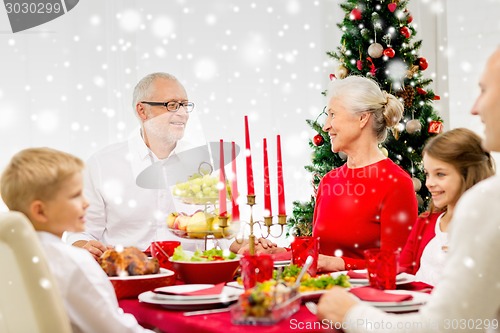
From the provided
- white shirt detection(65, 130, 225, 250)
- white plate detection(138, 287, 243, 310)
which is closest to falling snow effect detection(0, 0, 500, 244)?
white shirt detection(65, 130, 225, 250)

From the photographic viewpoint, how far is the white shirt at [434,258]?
6.95 ft

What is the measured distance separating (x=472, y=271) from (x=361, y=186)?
1.71m

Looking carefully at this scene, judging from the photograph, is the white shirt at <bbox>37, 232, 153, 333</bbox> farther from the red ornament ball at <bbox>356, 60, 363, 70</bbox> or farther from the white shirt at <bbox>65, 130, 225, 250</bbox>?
the red ornament ball at <bbox>356, 60, 363, 70</bbox>

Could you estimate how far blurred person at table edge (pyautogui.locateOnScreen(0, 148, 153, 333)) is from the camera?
159 cm

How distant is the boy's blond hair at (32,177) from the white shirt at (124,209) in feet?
4.92

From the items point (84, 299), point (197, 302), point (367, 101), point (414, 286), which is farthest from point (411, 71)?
point (84, 299)

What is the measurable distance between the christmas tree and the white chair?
3144mm

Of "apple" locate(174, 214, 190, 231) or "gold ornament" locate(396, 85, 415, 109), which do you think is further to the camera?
"gold ornament" locate(396, 85, 415, 109)

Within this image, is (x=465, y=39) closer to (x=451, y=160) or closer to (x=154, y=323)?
(x=451, y=160)

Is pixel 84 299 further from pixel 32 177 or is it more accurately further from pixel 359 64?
pixel 359 64

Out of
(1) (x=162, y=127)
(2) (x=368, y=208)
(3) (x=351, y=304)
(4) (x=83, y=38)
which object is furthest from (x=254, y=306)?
(4) (x=83, y=38)

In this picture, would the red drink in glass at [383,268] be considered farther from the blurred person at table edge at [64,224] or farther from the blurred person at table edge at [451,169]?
the blurred person at table edge at [64,224]

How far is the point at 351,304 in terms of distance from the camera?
1.49 m

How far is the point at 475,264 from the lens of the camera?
1.22m
